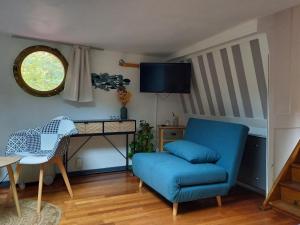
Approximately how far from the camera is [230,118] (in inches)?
141

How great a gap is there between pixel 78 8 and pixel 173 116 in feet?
8.81

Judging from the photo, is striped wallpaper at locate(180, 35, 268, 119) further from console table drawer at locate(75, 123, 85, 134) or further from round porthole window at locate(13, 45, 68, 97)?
round porthole window at locate(13, 45, 68, 97)

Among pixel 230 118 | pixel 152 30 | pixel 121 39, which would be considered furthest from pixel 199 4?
pixel 230 118

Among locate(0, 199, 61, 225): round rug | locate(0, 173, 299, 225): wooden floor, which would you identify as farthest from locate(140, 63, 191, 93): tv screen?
locate(0, 199, 61, 225): round rug

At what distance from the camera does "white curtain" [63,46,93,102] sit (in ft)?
12.0

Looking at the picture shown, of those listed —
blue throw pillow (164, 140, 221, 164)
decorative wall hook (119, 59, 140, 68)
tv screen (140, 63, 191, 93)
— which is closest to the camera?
blue throw pillow (164, 140, 221, 164)

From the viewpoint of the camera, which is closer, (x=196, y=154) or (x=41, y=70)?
(x=196, y=154)

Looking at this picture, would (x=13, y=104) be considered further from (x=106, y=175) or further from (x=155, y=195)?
(x=155, y=195)

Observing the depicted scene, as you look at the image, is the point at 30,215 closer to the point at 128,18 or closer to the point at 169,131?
the point at 128,18

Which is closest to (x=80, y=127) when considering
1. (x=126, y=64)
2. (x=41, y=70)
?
(x=41, y=70)

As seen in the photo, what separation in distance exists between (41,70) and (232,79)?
8.47 feet

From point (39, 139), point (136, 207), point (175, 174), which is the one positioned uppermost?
point (39, 139)

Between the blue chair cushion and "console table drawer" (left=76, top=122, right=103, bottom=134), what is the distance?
3.03 feet

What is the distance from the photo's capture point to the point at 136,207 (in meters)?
2.76
